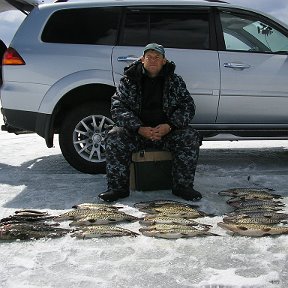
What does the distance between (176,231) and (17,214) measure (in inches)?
50.9

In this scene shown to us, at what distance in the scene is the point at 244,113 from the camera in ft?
17.6

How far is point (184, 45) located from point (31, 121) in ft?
6.19

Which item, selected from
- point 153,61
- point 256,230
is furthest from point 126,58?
point 256,230

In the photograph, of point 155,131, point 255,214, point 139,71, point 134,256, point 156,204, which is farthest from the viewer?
point 139,71

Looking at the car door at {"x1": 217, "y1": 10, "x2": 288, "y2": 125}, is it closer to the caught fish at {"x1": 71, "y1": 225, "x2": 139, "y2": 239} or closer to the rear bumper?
the rear bumper

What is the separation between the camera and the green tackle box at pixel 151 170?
176 inches

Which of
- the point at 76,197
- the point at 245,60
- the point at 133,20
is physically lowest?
the point at 76,197

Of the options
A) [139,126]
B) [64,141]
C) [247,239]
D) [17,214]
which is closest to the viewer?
[247,239]

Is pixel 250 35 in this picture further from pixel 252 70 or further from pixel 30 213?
pixel 30 213

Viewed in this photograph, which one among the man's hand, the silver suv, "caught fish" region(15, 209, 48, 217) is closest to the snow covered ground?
"caught fish" region(15, 209, 48, 217)

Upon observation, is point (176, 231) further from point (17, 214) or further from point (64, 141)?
point (64, 141)

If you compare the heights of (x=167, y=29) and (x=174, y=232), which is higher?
(x=167, y=29)

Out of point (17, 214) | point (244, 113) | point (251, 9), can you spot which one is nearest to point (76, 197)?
point (17, 214)

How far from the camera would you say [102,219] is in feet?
12.0
